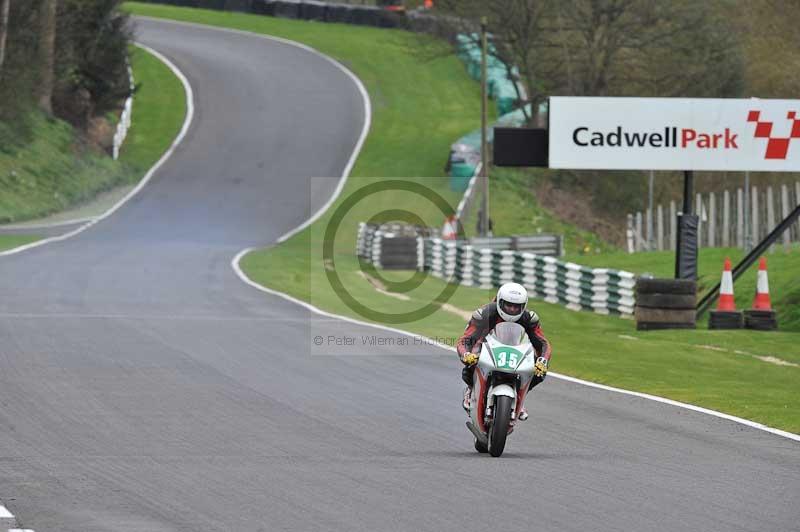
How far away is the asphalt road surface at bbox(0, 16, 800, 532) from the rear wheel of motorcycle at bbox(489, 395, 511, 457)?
5.8 inches

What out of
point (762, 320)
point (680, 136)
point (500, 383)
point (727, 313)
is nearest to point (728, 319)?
point (727, 313)

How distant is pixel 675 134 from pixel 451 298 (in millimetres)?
7153

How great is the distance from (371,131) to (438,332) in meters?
38.2

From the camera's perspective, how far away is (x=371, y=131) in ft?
199

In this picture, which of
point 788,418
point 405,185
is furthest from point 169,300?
point 405,185

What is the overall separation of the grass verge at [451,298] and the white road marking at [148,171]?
17.0 feet

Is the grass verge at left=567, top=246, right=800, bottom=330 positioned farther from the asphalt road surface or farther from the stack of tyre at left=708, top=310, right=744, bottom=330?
the asphalt road surface

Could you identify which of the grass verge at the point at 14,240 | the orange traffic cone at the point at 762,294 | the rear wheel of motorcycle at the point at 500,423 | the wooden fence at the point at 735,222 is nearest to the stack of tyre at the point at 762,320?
the orange traffic cone at the point at 762,294

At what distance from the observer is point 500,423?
11.1 m

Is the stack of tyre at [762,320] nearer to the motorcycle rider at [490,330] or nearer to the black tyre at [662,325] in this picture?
the black tyre at [662,325]

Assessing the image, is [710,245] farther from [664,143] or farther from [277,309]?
[277,309]

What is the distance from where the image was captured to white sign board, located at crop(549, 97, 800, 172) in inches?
999

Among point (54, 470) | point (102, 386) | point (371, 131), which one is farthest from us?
point (371, 131)

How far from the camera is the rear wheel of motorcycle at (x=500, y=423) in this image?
1106 centimetres
